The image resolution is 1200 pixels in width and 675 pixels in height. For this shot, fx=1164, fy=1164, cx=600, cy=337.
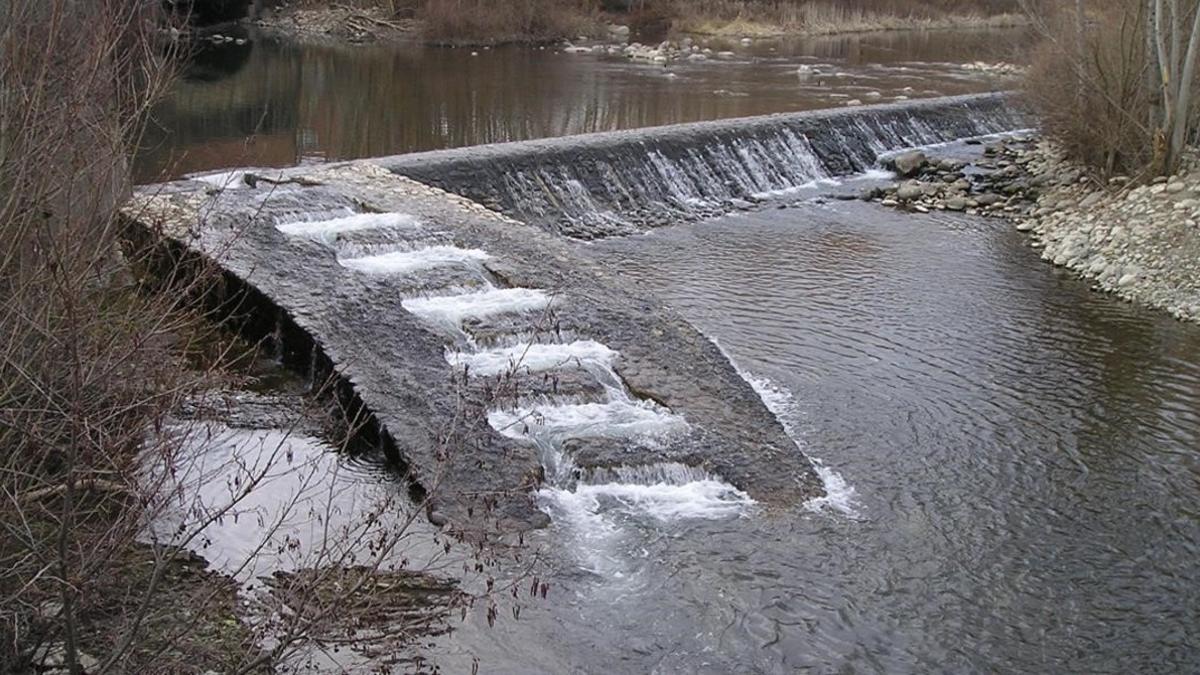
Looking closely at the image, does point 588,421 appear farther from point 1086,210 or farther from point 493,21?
point 493,21

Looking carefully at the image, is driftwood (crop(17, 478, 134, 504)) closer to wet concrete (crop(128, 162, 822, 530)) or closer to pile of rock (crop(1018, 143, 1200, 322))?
wet concrete (crop(128, 162, 822, 530))

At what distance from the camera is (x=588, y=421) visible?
830 centimetres

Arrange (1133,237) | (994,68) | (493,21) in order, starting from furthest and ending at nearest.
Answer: (493,21), (994,68), (1133,237)

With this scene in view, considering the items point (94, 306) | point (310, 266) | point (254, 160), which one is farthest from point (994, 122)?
point (94, 306)

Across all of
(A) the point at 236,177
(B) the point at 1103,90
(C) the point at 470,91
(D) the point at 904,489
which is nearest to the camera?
(D) the point at 904,489

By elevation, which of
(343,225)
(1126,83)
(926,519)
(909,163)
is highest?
(1126,83)

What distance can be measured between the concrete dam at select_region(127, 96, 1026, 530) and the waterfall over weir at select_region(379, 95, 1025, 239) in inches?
2.6

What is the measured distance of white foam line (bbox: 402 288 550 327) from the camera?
9.52 metres

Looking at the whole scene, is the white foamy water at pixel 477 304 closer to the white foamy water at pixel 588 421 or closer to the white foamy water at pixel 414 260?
the white foamy water at pixel 414 260

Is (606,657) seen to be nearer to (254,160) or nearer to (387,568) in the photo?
(387,568)

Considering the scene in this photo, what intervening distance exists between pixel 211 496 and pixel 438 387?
1.84 meters

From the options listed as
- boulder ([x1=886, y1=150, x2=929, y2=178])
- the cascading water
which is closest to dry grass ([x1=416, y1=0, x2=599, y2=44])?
boulder ([x1=886, y1=150, x2=929, y2=178])

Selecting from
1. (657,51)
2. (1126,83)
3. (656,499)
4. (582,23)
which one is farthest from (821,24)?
(656,499)

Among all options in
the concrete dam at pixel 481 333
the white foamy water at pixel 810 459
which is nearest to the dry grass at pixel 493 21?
the concrete dam at pixel 481 333
